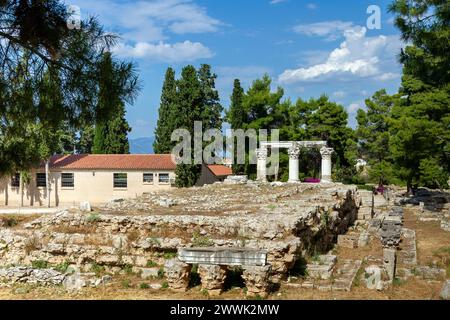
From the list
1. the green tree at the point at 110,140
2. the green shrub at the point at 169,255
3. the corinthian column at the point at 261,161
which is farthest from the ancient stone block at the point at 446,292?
the green tree at the point at 110,140

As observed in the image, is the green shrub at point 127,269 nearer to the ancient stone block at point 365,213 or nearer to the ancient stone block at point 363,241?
the ancient stone block at point 363,241

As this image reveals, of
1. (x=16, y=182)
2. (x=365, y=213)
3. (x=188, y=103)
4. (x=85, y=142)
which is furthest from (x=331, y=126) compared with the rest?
(x=16, y=182)

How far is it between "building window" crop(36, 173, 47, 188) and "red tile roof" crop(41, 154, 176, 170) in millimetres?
726

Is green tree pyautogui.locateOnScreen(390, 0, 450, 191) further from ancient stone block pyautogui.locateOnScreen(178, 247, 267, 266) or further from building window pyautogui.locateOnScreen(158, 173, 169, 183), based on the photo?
building window pyautogui.locateOnScreen(158, 173, 169, 183)

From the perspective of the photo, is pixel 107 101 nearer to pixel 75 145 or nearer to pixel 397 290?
pixel 397 290

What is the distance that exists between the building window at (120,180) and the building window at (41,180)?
5.69 metres

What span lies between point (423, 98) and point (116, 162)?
75.2ft

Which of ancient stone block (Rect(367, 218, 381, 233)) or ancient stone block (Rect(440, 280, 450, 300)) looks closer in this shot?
ancient stone block (Rect(440, 280, 450, 300))

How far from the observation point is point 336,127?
52.8m

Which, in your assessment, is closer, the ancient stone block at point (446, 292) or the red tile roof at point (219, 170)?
the ancient stone block at point (446, 292)

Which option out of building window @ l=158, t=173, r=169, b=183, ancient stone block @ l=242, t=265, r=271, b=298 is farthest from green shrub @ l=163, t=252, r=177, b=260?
building window @ l=158, t=173, r=169, b=183

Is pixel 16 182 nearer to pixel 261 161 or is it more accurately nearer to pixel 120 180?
pixel 120 180

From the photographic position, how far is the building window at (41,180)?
40.4m

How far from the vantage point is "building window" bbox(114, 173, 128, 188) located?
39.7m
